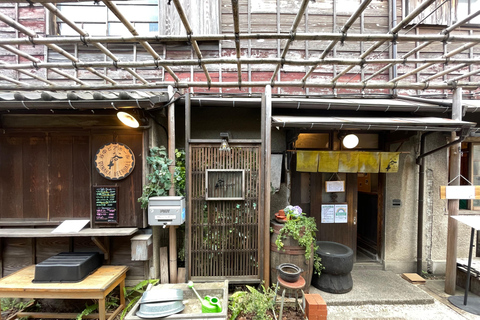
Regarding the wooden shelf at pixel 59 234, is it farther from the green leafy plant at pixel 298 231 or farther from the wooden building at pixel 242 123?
the green leafy plant at pixel 298 231

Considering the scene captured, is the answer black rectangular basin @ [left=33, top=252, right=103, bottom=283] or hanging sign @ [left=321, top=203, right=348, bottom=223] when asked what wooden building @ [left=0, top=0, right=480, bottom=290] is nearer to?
hanging sign @ [left=321, top=203, right=348, bottom=223]

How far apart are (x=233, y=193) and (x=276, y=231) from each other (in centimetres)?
121

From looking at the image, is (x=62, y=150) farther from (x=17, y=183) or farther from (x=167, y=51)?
(x=167, y=51)

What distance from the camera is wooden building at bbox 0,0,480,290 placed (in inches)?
140

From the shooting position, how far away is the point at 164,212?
3752mm

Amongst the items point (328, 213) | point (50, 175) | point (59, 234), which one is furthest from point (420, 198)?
point (50, 175)

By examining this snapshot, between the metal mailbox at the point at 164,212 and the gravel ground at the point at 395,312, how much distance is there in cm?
343

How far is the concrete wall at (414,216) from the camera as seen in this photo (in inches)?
205

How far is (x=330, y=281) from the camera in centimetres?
430

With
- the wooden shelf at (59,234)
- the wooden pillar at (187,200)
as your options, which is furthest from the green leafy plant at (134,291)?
the wooden shelf at (59,234)

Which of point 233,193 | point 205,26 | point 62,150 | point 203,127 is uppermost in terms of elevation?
point 205,26

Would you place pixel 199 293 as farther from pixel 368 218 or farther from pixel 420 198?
pixel 420 198

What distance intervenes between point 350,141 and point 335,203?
1722 millimetres

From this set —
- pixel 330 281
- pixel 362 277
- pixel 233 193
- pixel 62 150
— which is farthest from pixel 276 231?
pixel 62 150
